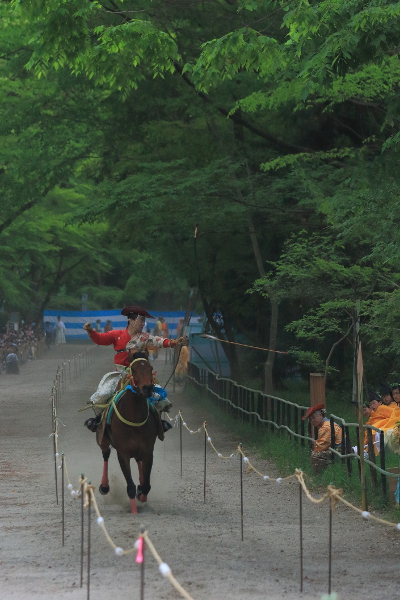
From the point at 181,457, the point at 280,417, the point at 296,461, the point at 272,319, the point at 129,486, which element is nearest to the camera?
the point at 129,486

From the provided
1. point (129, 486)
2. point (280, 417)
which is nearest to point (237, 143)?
point (280, 417)

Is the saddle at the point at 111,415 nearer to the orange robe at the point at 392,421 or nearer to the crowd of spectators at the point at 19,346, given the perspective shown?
the orange robe at the point at 392,421

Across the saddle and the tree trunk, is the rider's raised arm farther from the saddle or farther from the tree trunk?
the tree trunk

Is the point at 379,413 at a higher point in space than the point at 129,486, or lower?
higher

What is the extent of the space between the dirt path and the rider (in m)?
1.22

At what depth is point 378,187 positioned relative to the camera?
962 centimetres

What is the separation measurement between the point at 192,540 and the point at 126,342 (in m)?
3.20

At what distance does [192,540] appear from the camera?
8641 millimetres

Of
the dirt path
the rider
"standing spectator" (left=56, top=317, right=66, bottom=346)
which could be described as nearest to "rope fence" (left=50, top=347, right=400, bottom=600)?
the dirt path

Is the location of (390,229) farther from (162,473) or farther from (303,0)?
(162,473)

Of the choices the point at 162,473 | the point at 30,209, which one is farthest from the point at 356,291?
the point at 30,209

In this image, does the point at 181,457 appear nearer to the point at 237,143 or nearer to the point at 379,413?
the point at 379,413

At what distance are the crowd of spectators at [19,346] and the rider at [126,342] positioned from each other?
25.6 meters

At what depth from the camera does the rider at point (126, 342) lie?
10648mm
